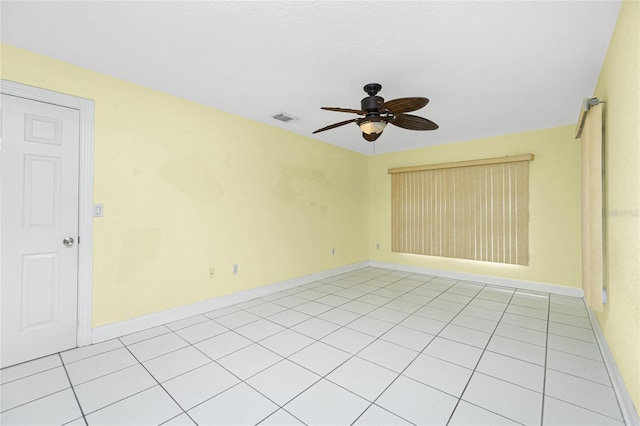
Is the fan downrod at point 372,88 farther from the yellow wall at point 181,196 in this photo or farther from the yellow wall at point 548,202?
the yellow wall at point 548,202

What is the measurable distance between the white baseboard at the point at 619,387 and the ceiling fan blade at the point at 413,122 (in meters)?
2.42

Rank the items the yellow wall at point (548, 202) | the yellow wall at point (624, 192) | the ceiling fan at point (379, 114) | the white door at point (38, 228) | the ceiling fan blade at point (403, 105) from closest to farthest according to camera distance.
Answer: the yellow wall at point (624, 192), the white door at point (38, 228), the ceiling fan blade at point (403, 105), the ceiling fan at point (379, 114), the yellow wall at point (548, 202)

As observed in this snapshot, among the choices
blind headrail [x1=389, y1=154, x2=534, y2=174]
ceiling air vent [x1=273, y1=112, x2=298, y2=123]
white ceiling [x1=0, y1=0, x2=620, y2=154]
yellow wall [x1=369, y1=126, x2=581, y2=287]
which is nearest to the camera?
white ceiling [x1=0, y1=0, x2=620, y2=154]

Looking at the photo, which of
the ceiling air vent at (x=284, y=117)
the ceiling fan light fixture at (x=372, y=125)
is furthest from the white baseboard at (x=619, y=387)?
the ceiling air vent at (x=284, y=117)

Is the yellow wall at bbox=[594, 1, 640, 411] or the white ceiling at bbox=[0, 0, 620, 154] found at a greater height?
the white ceiling at bbox=[0, 0, 620, 154]

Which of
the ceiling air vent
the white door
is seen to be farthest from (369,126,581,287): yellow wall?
the white door

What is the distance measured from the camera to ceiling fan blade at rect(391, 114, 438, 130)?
276 centimetres

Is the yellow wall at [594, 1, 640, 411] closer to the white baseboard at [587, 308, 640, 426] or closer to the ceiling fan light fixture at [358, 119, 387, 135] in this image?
the white baseboard at [587, 308, 640, 426]

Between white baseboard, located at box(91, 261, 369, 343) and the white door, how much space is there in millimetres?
266

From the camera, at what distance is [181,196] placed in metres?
3.27

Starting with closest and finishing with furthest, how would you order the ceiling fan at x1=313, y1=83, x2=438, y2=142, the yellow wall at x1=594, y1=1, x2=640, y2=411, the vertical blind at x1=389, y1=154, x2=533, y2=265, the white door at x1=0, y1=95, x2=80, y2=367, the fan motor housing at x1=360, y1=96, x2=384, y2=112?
the yellow wall at x1=594, y1=1, x2=640, y2=411
the white door at x1=0, y1=95, x2=80, y2=367
the ceiling fan at x1=313, y1=83, x2=438, y2=142
the fan motor housing at x1=360, y1=96, x2=384, y2=112
the vertical blind at x1=389, y1=154, x2=533, y2=265

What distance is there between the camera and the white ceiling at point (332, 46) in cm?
186

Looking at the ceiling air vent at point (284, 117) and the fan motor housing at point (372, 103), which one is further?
the ceiling air vent at point (284, 117)

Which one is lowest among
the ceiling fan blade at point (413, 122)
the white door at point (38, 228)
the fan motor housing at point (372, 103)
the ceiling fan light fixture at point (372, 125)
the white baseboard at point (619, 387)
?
the white baseboard at point (619, 387)
